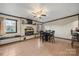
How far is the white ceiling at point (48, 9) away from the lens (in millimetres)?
2461

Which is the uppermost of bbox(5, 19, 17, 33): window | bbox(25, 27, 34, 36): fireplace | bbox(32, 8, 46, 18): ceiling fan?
bbox(32, 8, 46, 18): ceiling fan

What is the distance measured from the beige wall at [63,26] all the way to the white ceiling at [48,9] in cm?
13

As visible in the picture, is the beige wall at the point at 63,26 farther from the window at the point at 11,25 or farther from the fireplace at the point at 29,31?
the window at the point at 11,25

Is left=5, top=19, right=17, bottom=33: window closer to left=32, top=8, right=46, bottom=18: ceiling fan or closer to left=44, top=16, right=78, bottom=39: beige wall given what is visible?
left=32, top=8, right=46, bottom=18: ceiling fan

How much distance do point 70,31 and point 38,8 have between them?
0.92m

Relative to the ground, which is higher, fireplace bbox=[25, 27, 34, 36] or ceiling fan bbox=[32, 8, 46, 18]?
ceiling fan bbox=[32, 8, 46, 18]

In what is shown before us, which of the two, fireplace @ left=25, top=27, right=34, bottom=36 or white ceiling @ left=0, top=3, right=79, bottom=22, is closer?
white ceiling @ left=0, top=3, right=79, bottom=22

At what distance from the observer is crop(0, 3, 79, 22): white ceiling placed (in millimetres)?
2461

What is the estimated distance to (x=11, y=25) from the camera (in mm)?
2605

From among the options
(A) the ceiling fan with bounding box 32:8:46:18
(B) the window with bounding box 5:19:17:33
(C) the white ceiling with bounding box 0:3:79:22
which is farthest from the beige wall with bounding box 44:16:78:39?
(B) the window with bounding box 5:19:17:33

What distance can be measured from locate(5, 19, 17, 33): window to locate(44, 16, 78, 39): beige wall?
754mm

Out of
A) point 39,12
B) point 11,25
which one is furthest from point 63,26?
point 11,25

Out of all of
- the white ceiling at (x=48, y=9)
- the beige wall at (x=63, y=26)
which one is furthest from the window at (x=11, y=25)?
the beige wall at (x=63, y=26)

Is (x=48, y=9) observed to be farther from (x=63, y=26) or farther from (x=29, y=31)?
(x=29, y=31)
